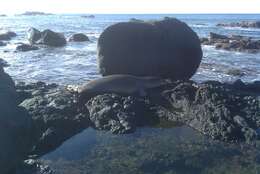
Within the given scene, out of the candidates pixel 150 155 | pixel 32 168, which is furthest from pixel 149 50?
pixel 32 168

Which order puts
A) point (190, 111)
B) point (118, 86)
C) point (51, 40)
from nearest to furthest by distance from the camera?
point (190, 111) < point (118, 86) < point (51, 40)

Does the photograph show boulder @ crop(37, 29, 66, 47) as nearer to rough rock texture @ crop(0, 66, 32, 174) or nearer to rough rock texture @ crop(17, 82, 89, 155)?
rough rock texture @ crop(17, 82, 89, 155)

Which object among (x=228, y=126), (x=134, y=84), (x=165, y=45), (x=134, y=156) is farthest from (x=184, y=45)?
(x=134, y=156)

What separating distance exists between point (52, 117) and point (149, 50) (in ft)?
23.6

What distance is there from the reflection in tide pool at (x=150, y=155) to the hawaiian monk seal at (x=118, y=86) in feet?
9.60

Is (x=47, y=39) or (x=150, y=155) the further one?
(x=47, y=39)

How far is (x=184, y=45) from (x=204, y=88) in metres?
4.99

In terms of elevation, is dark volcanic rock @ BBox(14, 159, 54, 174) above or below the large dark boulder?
below

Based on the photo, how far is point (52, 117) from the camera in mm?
14266

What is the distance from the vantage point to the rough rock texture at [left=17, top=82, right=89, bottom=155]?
43.0 ft

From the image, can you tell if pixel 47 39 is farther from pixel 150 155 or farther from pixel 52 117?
pixel 150 155

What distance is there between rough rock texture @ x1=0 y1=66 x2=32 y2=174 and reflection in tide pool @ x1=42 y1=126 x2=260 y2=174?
0.77 metres

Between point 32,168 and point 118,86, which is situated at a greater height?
point 118,86

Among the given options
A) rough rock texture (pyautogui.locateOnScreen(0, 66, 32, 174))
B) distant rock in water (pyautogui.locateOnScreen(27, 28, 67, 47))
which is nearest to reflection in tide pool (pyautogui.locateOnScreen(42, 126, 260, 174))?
rough rock texture (pyautogui.locateOnScreen(0, 66, 32, 174))
